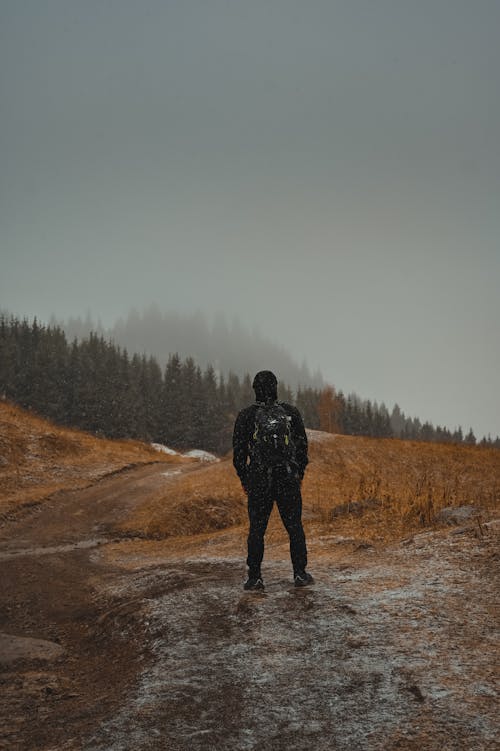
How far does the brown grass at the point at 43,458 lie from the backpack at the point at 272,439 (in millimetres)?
13229

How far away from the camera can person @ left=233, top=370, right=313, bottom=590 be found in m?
6.93

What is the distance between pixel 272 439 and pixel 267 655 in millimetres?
2791

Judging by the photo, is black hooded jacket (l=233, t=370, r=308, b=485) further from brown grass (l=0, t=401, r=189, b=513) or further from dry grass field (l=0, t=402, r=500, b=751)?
brown grass (l=0, t=401, r=189, b=513)

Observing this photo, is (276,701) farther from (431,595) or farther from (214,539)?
(214,539)

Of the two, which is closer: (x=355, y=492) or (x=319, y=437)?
(x=355, y=492)

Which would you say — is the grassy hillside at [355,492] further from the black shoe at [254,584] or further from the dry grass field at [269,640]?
the black shoe at [254,584]

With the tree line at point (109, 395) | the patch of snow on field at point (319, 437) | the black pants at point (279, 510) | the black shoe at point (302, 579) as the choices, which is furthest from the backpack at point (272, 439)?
the tree line at point (109, 395)

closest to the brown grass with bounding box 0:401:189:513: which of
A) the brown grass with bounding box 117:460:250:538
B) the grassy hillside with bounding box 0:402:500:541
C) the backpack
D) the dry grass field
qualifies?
the grassy hillside with bounding box 0:402:500:541

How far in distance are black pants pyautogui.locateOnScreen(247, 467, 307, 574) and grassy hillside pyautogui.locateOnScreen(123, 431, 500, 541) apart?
3515 millimetres

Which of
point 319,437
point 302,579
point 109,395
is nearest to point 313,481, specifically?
point 319,437

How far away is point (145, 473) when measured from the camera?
25.9 m

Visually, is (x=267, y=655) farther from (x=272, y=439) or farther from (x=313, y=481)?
(x=313, y=481)

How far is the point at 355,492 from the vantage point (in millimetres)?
19188

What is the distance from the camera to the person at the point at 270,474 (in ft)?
22.7
